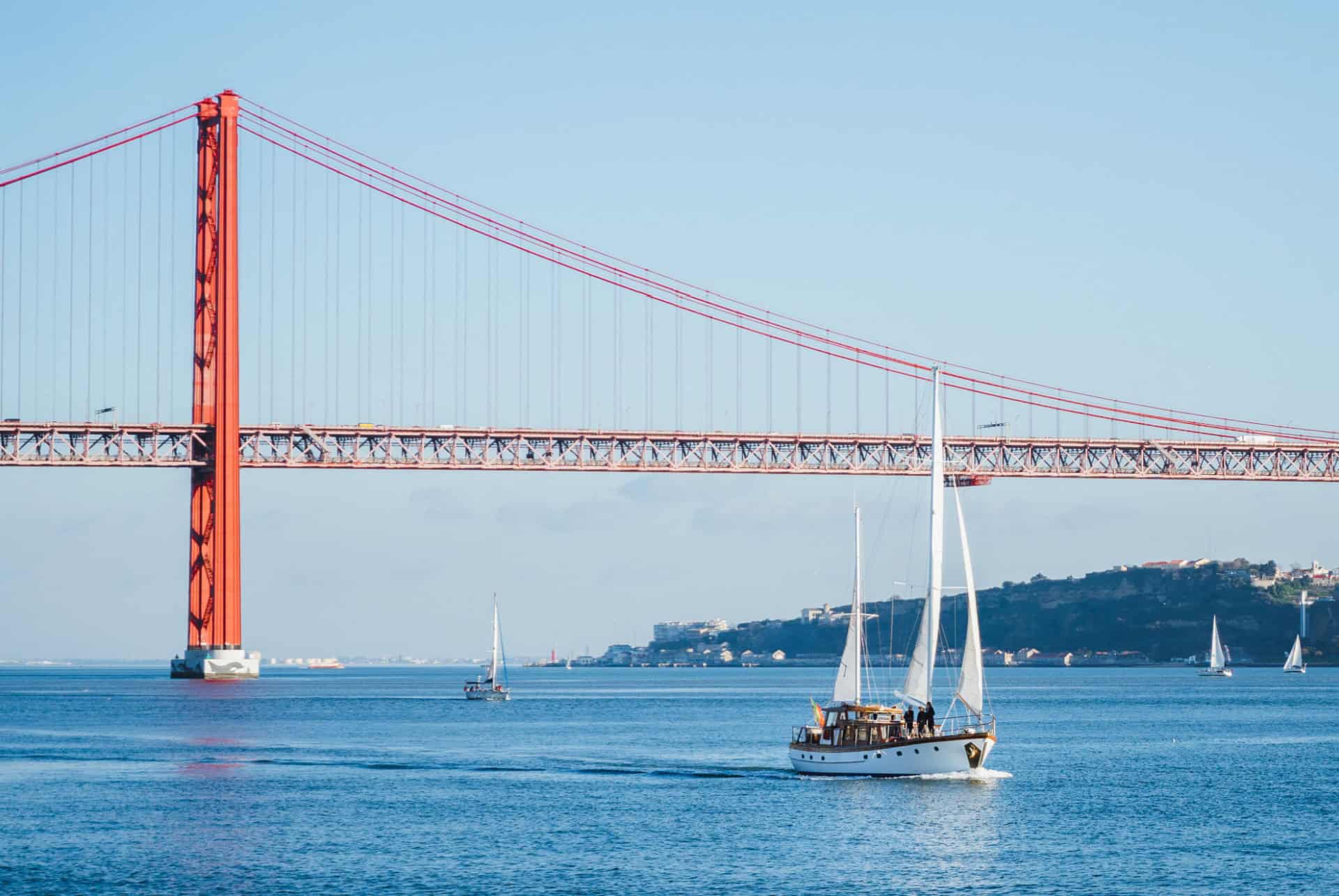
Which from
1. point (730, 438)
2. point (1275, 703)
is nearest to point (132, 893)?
point (730, 438)

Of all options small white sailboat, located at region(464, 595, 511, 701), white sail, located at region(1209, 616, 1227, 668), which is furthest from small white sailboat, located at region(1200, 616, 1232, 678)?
small white sailboat, located at region(464, 595, 511, 701)

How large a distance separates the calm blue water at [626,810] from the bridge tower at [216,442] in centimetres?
1061

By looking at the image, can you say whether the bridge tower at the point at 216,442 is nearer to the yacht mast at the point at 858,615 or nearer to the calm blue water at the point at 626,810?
the calm blue water at the point at 626,810

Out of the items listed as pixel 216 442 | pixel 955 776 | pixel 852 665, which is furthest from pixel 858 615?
pixel 216 442

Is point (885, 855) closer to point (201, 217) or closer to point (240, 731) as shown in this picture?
point (240, 731)

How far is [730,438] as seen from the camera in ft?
321

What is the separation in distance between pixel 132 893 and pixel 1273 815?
2273 centimetres

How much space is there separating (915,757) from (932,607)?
10.8 ft

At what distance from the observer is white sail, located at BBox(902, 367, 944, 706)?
44.0 metres

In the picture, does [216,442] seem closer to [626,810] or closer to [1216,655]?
[626,810]

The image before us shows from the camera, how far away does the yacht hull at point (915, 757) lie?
4381cm

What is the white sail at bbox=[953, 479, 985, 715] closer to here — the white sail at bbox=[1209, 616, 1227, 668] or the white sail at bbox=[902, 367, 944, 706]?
the white sail at bbox=[902, 367, 944, 706]

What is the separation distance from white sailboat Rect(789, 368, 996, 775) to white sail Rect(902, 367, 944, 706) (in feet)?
0.05

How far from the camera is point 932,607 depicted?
1748 inches
